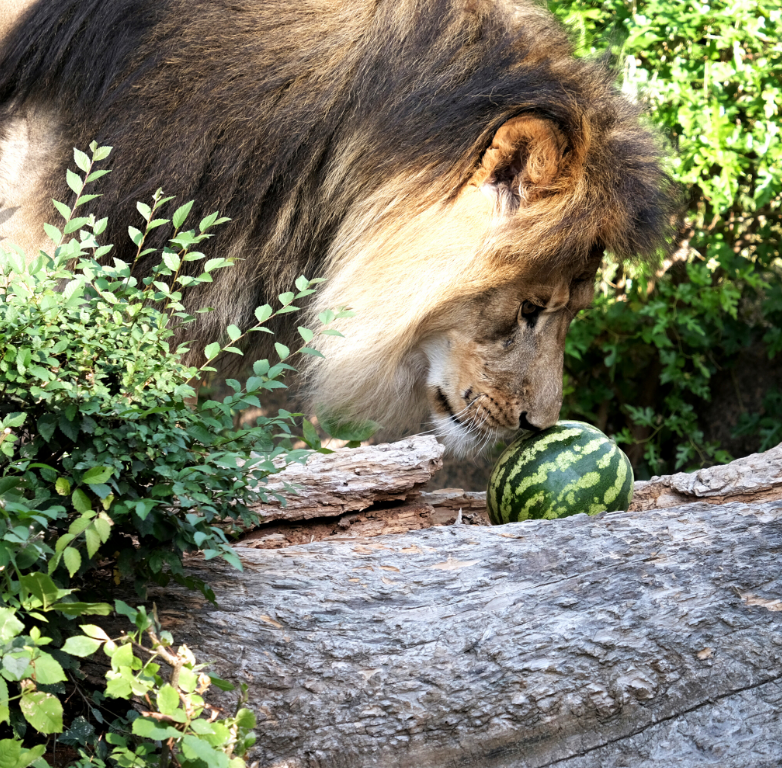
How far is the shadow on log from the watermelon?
0.53m

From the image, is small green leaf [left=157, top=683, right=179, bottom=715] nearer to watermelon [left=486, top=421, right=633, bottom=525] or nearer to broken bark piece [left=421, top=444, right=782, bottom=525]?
watermelon [left=486, top=421, right=633, bottom=525]

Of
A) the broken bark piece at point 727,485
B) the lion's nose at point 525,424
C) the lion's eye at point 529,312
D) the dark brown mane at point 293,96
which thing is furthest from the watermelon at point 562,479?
the dark brown mane at point 293,96

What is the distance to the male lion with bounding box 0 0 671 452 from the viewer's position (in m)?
2.67

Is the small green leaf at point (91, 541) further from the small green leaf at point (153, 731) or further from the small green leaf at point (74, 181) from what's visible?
the small green leaf at point (74, 181)

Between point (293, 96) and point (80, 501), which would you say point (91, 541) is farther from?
point (293, 96)

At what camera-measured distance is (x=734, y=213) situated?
5.08 meters

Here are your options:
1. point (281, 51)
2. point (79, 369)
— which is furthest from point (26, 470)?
point (281, 51)

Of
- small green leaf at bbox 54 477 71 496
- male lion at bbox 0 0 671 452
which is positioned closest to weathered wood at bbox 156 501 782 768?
small green leaf at bbox 54 477 71 496

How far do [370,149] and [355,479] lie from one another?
949mm

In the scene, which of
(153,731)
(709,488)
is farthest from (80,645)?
(709,488)

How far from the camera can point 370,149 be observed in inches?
106

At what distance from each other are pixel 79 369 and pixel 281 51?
1346 mm

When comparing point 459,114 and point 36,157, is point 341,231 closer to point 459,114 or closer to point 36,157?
point 459,114

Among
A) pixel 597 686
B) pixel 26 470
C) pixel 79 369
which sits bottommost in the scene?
pixel 597 686
